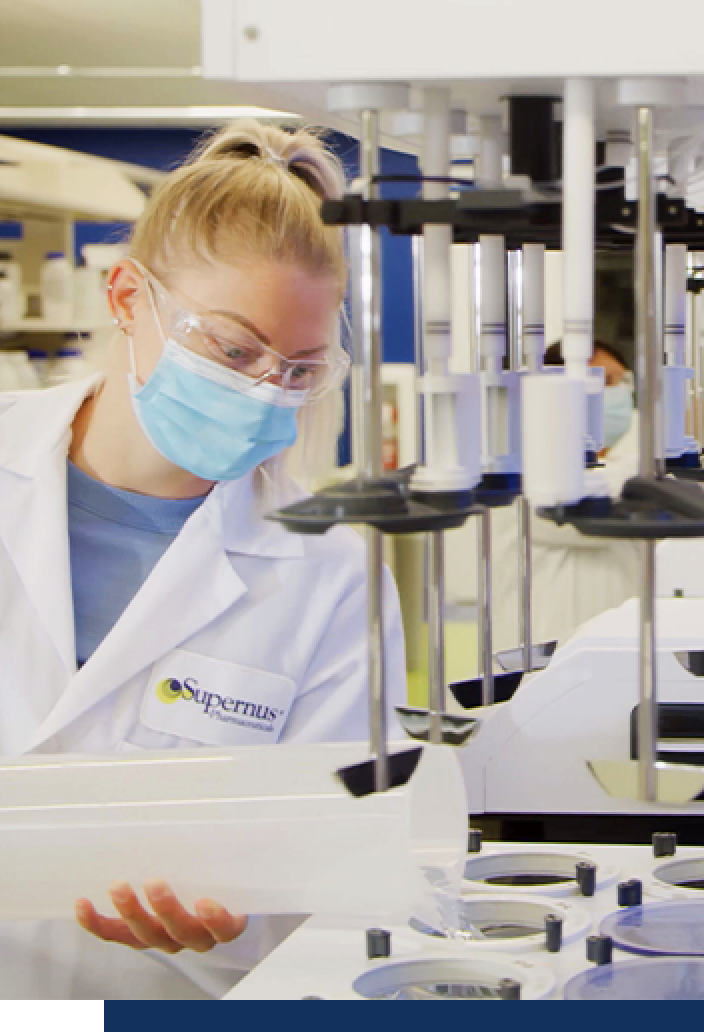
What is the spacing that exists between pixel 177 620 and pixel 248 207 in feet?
2.45

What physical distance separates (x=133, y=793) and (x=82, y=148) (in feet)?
16.3

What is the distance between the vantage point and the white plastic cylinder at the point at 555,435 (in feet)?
3.14

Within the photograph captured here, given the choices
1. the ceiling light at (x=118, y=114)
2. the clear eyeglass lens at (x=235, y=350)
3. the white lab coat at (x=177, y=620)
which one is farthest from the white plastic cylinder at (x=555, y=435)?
the ceiling light at (x=118, y=114)

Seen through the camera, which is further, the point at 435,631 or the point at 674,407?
the point at 674,407

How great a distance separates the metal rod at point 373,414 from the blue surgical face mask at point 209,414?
1106 mm

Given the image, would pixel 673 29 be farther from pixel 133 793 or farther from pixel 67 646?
pixel 67 646

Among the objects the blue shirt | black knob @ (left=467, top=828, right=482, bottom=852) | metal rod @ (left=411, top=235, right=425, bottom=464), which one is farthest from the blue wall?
metal rod @ (left=411, top=235, right=425, bottom=464)

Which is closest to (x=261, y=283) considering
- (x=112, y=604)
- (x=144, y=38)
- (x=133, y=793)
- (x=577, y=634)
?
(x=112, y=604)

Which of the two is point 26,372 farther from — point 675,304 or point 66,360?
point 675,304

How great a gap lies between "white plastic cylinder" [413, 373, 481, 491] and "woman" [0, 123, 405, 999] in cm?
97

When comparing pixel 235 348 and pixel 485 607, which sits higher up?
pixel 235 348

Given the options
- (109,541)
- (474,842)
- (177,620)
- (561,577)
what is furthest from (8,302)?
(474,842)

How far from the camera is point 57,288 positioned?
491cm

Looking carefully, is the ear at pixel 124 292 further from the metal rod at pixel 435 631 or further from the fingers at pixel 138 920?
the metal rod at pixel 435 631
